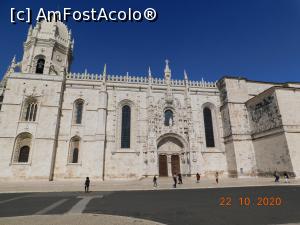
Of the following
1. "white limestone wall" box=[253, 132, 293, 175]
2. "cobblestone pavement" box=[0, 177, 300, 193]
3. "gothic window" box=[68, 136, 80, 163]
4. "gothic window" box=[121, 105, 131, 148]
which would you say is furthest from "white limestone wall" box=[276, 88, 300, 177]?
"gothic window" box=[68, 136, 80, 163]

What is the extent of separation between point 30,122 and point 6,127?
2.43 m

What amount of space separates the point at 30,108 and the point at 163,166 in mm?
18608

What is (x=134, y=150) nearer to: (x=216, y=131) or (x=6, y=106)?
(x=216, y=131)

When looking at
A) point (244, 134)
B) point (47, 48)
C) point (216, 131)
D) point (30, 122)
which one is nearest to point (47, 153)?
point (30, 122)

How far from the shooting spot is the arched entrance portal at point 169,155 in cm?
2528

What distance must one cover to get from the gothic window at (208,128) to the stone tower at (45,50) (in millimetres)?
21488

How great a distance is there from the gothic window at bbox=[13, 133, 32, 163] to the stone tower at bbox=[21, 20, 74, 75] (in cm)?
943

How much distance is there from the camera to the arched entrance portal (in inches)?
995

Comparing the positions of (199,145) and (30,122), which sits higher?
(30,122)

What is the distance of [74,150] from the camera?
23.8m

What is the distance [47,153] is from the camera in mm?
21578

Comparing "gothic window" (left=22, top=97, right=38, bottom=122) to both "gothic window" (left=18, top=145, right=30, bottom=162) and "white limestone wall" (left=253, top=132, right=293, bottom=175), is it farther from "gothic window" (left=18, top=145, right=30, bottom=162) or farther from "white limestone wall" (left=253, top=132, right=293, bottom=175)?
"white limestone wall" (left=253, top=132, right=293, bottom=175)


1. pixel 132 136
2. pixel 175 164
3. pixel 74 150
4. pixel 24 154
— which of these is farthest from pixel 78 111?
pixel 175 164
